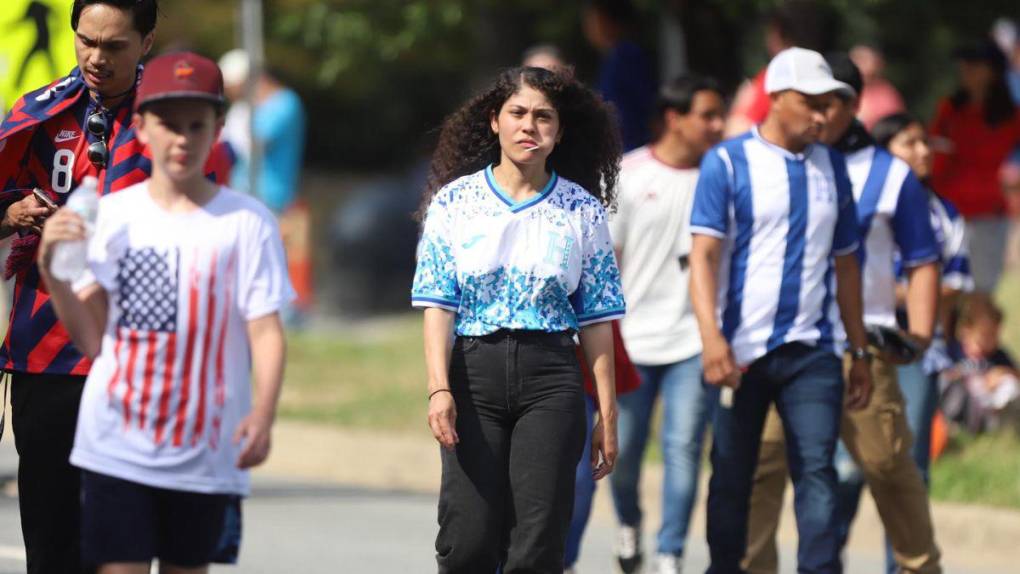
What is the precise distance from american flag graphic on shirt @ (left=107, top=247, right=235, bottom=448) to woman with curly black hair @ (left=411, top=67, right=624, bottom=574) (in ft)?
3.24

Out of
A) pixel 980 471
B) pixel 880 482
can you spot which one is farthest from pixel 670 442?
pixel 980 471

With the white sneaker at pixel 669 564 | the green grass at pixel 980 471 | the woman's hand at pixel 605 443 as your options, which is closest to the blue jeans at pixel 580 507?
the white sneaker at pixel 669 564

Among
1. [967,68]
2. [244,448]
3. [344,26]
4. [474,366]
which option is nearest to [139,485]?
[244,448]

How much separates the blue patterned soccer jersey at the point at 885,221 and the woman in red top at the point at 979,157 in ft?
13.7

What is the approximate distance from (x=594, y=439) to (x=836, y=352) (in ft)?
4.32

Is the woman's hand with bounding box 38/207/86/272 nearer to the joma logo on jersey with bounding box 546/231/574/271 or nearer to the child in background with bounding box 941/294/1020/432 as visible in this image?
the joma logo on jersey with bounding box 546/231/574/271

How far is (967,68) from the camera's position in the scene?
1120 cm

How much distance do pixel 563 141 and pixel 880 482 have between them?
2071 millimetres

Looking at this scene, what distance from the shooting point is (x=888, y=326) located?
23.7 ft

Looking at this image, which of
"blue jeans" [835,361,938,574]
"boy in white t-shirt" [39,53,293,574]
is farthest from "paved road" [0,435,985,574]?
"boy in white t-shirt" [39,53,293,574]

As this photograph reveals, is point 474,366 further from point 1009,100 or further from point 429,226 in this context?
point 1009,100

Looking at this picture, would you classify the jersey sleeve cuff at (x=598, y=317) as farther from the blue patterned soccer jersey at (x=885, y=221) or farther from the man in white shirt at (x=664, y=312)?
the man in white shirt at (x=664, y=312)

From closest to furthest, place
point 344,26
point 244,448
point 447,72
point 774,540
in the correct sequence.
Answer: point 244,448
point 774,540
point 344,26
point 447,72

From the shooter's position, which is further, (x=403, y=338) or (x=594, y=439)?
(x=403, y=338)
